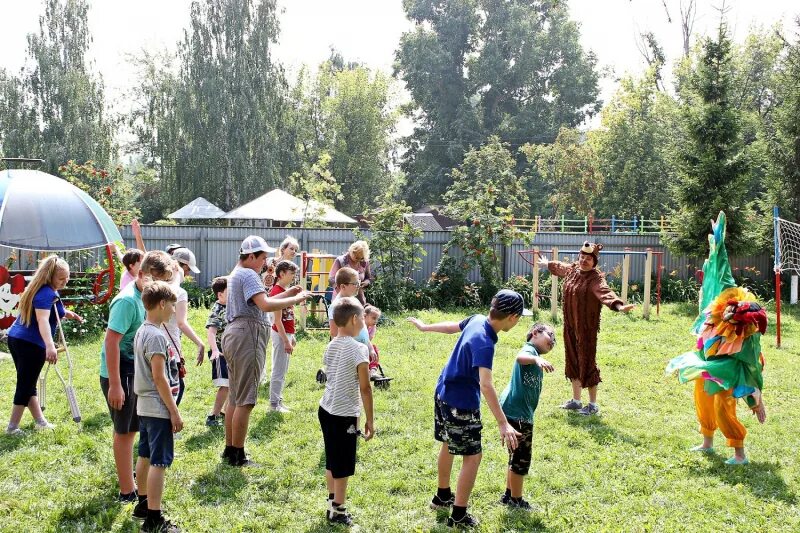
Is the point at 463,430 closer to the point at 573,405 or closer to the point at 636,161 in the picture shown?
the point at 573,405

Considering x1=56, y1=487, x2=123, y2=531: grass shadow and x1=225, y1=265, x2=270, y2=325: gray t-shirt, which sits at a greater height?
x1=225, y1=265, x2=270, y2=325: gray t-shirt

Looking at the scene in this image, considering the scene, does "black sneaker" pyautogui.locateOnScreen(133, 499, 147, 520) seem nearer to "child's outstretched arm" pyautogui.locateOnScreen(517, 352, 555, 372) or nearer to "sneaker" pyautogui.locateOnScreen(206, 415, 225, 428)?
"sneaker" pyautogui.locateOnScreen(206, 415, 225, 428)

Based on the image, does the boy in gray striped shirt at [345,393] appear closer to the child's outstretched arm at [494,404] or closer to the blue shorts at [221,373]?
the child's outstretched arm at [494,404]

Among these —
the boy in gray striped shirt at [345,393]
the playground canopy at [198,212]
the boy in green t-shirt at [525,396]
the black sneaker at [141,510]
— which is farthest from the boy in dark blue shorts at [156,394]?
the playground canopy at [198,212]

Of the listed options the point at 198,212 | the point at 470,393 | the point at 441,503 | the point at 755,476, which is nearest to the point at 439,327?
the point at 470,393

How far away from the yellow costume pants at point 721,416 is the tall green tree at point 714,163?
42.1 ft

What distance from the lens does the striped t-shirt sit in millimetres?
4488

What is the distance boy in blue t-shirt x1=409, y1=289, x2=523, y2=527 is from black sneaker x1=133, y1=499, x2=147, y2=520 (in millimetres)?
1936

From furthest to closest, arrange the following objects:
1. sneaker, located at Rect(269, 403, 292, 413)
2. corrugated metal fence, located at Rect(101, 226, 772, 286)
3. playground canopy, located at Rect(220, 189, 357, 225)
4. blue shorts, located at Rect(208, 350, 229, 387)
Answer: playground canopy, located at Rect(220, 189, 357, 225) → corrugated metal fence, located at Rect(101, 226, 772, 286) → sneaker, located at Rect(269, 403, 292, 413) → blue shorts, located at Rect(208, 350, 229, 387)

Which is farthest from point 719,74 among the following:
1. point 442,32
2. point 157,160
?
point 442,32

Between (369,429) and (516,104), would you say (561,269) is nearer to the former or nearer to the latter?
(369,429)

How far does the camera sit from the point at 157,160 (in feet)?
113

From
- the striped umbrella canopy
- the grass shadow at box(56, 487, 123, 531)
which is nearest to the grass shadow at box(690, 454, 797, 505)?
the grass shadow at box(56, 487, 123, 531)

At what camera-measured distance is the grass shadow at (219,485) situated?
5.00m
